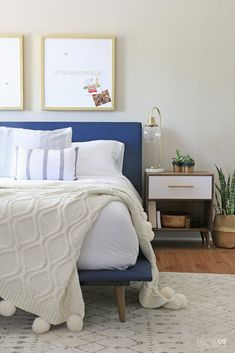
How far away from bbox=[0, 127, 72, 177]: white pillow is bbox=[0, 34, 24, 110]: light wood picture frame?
489 millimetres

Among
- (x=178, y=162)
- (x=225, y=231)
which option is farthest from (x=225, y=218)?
(x=178, y=162)

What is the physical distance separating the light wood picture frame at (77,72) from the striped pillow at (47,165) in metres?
0.93

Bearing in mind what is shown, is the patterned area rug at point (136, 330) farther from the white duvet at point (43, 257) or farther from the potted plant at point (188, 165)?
the potted plant at point (188, 165)

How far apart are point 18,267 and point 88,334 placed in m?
0.44

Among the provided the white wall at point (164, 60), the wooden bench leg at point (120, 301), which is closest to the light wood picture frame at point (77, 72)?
the white wall at point (164, 60)

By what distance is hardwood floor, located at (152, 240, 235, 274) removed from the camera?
3201 mm

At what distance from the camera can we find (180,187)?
380cm

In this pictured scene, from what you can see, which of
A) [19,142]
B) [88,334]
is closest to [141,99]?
[19,142]

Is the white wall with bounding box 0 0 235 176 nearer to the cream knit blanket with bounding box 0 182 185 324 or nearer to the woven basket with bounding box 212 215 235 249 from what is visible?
the woven basket with bounding box 212 215 235 249

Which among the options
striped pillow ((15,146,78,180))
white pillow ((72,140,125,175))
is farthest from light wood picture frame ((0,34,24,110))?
striped pillow ((15,146,78,180))

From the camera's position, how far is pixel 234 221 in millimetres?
3896

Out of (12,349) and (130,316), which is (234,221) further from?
(12,349)

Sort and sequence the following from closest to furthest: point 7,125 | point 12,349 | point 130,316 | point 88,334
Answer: point 12,349 < point 88,334 < point 130,316 < point 7,125

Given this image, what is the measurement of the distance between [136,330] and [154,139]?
2.30 meters
